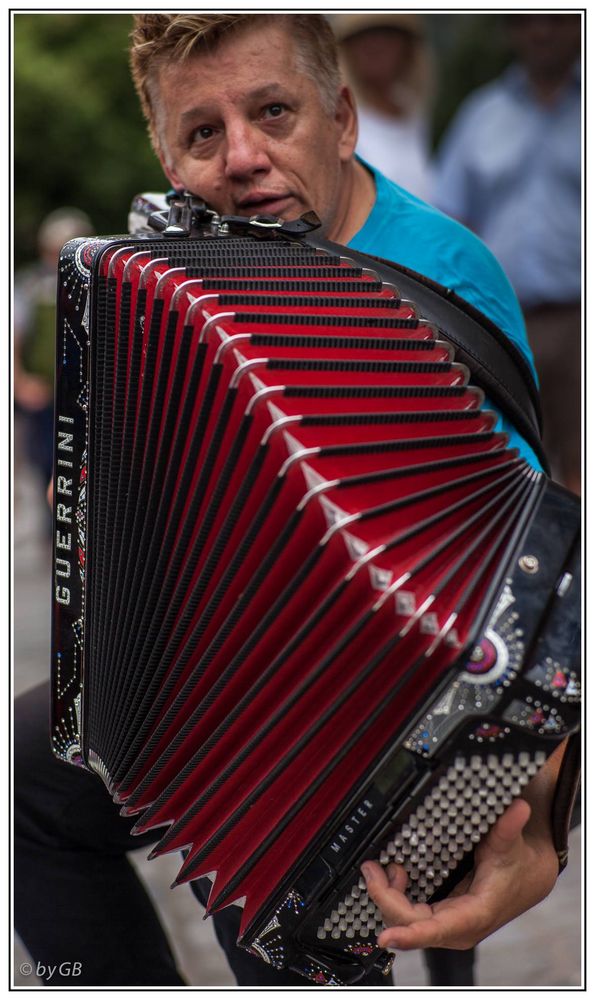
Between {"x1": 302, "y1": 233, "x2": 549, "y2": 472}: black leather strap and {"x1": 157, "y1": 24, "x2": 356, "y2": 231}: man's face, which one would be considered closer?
{"x1": 302, "y1": 233, "x2": 549, "y2": 472}: black leather strap

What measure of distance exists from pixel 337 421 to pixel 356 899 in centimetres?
62

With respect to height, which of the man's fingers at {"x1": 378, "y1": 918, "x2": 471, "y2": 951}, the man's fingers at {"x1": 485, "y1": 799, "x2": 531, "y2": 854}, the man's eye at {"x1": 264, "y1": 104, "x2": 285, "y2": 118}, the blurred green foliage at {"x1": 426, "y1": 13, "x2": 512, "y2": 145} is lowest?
the man's fingers at {"x1": 378, "y1": 918, "x2": 471, "y2": 951}

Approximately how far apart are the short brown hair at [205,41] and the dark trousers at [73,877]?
1.11 meters

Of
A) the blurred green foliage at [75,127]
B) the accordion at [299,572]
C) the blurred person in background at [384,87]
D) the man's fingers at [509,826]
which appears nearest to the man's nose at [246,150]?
the accordion at [299,572]

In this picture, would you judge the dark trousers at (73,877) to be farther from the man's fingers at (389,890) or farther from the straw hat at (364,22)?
the straw hat at (364,22)

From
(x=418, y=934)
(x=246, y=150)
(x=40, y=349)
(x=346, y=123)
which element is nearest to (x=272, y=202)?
(x=246, y=150)

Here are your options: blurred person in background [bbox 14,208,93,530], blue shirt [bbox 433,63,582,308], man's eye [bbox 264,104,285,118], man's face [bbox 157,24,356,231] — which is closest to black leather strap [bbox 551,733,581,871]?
man's face [bbox 157,24,356,231]

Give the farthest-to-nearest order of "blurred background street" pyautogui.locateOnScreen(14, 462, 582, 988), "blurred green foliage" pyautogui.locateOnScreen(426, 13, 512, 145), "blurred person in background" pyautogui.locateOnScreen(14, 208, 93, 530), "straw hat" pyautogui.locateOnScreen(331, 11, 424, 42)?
"blurred green foliage" pyautogui.locateOnScreen(426, 13, 512, 145) → "blurred person in background" pyautogui.locateOnScreen(14, 208, 93, 530) → "straw hat" pyautogui.locateOnScreen(331, 11, 424, 42) → "blurred background street" pyautogui.locateOnScreen(14, 462, 582, 988)

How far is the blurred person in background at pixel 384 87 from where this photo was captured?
5.07 metres

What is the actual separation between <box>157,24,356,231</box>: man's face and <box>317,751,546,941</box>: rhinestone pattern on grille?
1.00 metres

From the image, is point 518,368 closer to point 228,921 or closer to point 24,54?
point 228,921

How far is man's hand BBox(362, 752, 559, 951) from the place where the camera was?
1.56 metres

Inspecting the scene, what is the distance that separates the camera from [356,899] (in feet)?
5.29

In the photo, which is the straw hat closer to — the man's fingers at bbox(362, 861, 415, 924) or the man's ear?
the man's ear
